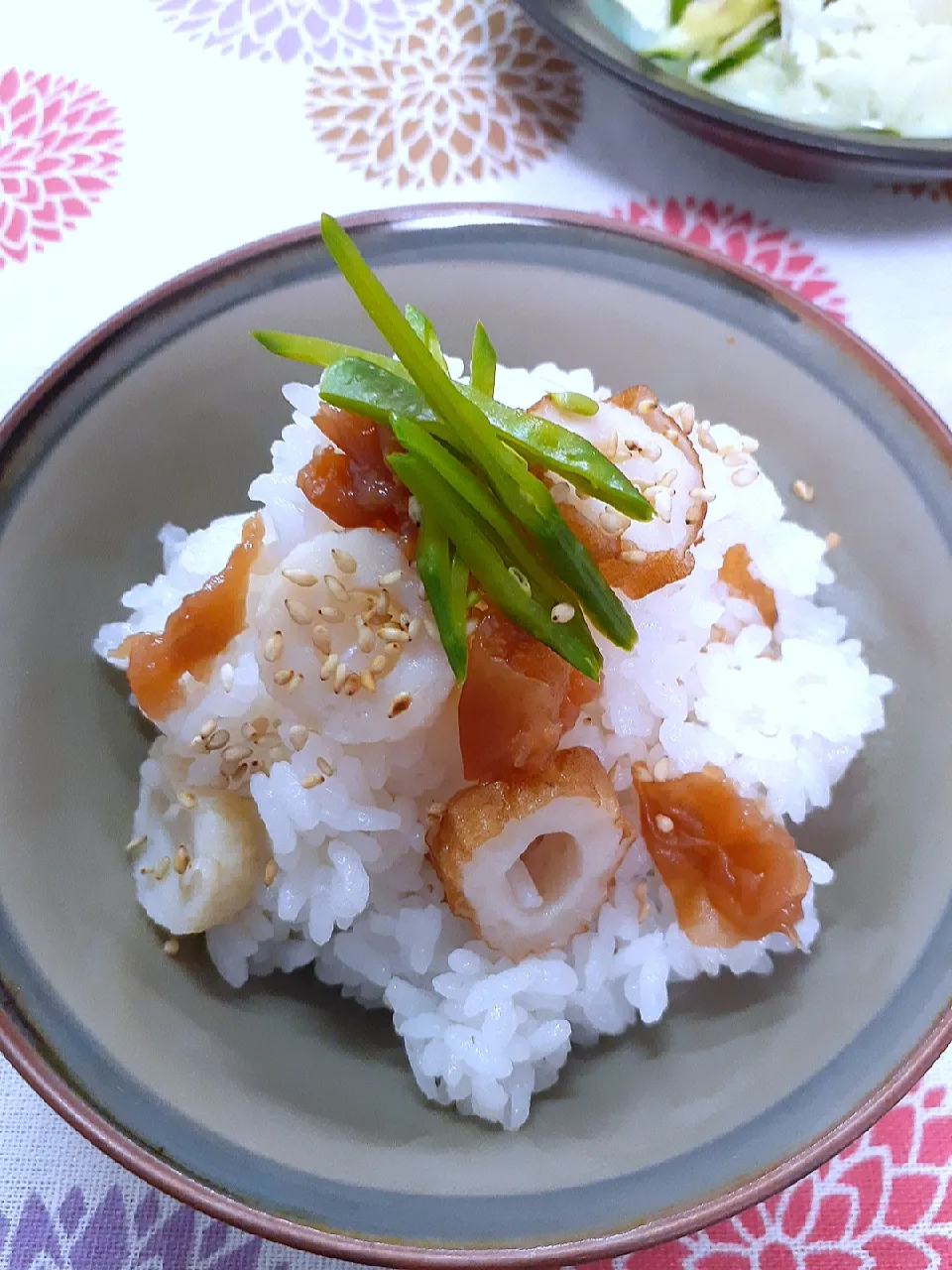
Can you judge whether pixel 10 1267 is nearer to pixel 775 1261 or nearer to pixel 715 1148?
pixel 715 1148

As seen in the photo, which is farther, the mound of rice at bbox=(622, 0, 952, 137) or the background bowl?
the mound of rice at bbox=(622, 0, 952, 137)

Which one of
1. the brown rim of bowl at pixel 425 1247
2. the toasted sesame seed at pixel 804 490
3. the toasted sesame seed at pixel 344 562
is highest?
the toasted sesame seed at pixel 804 490

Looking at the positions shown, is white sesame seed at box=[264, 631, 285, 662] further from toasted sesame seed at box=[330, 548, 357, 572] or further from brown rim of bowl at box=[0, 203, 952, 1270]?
brown rim of bowl at box=[0, 203, 952, 1270]

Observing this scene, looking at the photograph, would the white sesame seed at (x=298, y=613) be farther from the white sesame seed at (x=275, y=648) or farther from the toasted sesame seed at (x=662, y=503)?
the toasted sesame seed at (x=662, y=503)

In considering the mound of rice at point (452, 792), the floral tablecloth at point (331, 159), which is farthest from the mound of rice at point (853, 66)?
the mound of rice at point (452, 792)

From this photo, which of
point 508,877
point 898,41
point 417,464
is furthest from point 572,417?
point 898,41

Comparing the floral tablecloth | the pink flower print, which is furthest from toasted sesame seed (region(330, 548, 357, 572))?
the pink flower print
